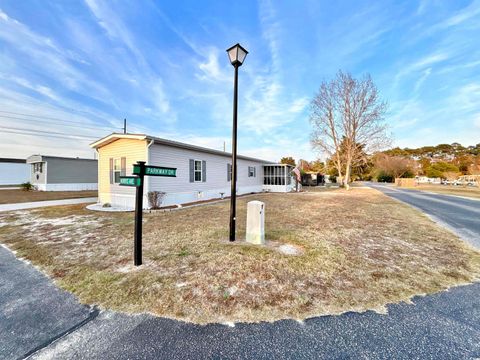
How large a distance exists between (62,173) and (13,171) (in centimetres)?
1498

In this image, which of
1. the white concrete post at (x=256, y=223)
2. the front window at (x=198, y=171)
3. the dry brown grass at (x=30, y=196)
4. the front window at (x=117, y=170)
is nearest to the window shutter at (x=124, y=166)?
the front window at (x=117, y=170)

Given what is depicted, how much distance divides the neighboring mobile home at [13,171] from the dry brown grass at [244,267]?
29.3 m

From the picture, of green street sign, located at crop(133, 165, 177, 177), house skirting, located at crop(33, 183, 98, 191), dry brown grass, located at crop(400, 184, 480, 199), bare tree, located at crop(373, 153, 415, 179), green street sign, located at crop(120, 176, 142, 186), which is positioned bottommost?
dry brown grass, located at crop(400, 184, 480, 199)

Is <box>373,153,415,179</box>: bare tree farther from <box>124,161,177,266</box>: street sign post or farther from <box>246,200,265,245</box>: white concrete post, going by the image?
<box>124,161,177,266</box>: street sign post

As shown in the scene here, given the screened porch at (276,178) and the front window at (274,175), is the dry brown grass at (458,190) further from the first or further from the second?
the front window at (274,175)

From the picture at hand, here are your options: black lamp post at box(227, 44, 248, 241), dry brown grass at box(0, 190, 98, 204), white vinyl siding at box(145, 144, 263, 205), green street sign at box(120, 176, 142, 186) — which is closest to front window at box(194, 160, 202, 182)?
white vinyl siding at box(145, 144, 263, 205)

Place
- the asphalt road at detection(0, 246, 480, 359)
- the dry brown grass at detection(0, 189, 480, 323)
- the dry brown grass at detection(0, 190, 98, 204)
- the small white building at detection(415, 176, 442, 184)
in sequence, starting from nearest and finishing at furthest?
the asphalt road at detection(0, 246, 480, 359) < the dry brown grass at detection(0, 189, 480, 323) < the dry brown grass at detection(0, 190, 98, 204) < the small white building at detection(415, 176, 442, 184)

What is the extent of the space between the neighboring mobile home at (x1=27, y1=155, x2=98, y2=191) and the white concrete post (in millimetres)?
21455

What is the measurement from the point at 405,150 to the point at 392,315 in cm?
7439

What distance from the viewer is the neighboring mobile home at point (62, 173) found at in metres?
17.5

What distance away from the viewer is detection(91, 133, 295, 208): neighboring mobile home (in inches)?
355

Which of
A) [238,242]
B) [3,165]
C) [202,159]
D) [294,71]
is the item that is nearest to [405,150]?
[294,71]

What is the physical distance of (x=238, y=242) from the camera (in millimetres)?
4480

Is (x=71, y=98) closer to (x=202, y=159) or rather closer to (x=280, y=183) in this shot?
(x=202, y=159)
